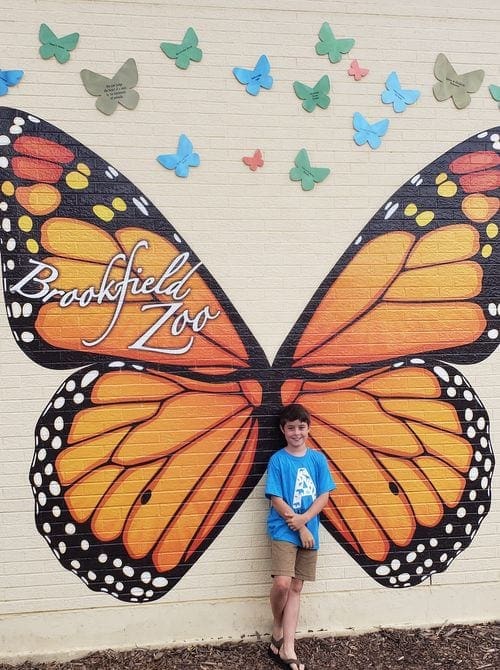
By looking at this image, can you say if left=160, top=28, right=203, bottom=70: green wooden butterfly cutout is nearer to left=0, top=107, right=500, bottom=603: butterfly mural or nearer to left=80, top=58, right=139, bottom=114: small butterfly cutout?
left=80, top=58, right=139, bottom=114: small butterfly cutout

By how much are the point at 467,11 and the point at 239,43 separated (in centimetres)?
139

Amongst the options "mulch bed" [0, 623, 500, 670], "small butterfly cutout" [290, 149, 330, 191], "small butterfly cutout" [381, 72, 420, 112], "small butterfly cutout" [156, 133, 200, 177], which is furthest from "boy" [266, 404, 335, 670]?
"small butterfly cutout" [381, 72, 420, 112]

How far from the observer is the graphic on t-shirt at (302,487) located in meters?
3.49

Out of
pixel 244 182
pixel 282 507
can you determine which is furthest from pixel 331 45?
pixel 282 507

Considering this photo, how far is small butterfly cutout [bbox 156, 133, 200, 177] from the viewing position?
3.68 m

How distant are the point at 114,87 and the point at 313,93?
3.66ft

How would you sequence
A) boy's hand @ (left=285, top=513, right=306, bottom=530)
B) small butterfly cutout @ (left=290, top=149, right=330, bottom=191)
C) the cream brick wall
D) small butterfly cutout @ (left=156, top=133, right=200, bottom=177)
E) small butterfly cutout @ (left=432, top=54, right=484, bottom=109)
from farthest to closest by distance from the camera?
small butterfly cutout @ (left=432, top=54, right=484, bottom=109) → small butterfly cutout @ (left=290, top=149, right=330, bottom=191) → small butterfly cutout @ (left=156, top=133, right=200, bottom=177) → the cream brick wall → boy's hand @ (left=285, top=513, right=306, bottom=530)

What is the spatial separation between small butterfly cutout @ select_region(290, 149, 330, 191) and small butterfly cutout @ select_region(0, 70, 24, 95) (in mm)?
1563

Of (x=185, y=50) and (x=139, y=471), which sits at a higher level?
(x=185, y=50)

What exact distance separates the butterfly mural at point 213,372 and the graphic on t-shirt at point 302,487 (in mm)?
293

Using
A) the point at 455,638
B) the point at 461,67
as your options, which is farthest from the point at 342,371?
the point at 461,67

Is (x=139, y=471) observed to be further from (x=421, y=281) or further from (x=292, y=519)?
(x=421, y=281)

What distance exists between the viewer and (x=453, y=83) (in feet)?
12.9

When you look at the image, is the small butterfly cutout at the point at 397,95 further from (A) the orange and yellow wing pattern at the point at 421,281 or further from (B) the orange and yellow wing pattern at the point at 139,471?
(B) the orange and yellow wing pattern at the point at 139,471
